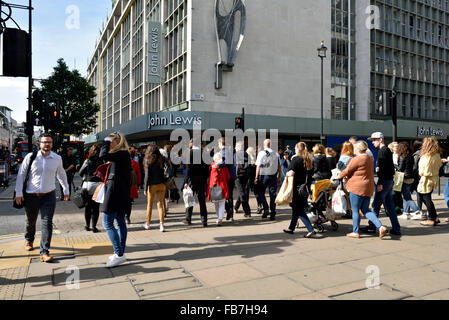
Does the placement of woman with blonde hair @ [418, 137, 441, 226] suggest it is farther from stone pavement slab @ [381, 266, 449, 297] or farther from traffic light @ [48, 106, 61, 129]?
traffic light @ [48, 106, 61, 129]

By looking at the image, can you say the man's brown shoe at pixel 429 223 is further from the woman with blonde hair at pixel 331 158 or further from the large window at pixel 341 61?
the large window at pixel 341 61

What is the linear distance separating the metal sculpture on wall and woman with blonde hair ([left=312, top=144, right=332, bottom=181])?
18562 mm

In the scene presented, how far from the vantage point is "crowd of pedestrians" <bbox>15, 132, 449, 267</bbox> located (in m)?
4.94

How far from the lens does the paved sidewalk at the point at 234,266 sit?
382cm

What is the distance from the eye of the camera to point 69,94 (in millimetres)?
42500

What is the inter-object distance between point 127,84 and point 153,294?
138ft

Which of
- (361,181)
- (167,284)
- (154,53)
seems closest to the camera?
(167,284)

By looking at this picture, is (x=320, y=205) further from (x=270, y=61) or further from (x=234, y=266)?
(x=270, y=61)

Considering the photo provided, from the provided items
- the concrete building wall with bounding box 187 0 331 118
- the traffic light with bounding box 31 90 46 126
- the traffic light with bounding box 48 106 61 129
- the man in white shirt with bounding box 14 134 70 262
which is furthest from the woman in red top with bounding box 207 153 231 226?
the concrete building wall with bounding box 187 0 331 118

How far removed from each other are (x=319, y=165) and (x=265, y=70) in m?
20.8

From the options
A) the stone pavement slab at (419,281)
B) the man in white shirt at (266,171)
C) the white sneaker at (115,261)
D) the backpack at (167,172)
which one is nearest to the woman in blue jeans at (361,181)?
the stone pavement slab at (419,281)

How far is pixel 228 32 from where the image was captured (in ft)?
82.7

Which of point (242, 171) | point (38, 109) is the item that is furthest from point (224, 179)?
point (38, 109)

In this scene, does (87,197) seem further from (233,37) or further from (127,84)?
(127,84)
